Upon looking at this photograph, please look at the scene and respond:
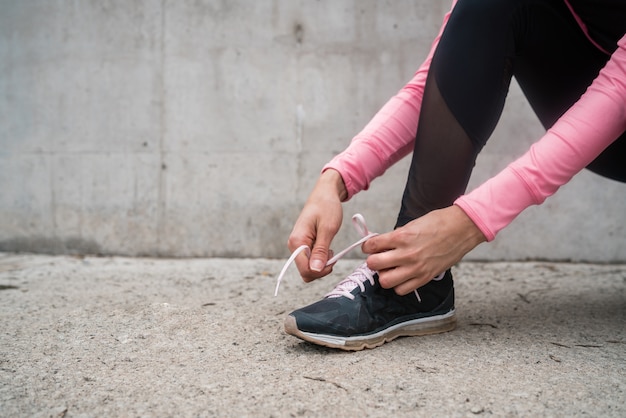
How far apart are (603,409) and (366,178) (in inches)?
25.4

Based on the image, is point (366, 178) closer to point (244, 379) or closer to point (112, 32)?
point (244, 379)

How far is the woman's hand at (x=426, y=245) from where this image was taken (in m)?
0.90

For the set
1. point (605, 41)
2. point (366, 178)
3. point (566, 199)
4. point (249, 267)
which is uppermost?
point (605, 41)

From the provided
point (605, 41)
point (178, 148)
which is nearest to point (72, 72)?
point (178, 148)

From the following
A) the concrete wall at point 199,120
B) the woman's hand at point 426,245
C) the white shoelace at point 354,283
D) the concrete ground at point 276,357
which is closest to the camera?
the concrete ground at point 276,357

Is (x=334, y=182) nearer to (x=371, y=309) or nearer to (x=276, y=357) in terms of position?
(x=371, y=309)

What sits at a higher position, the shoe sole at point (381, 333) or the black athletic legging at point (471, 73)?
the black athletic legging at point (471, 73)

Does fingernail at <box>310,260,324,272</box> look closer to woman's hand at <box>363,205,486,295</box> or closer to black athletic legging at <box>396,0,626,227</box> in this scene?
woman's hand at <box>363,205,486,295</box>

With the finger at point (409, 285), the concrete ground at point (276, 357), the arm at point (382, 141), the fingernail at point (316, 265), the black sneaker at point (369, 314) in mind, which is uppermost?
the arm at point (382, 141)

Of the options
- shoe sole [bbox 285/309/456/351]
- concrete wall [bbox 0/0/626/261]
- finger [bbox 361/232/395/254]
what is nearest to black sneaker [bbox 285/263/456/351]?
shoe sole [bbox 285/309/456/351]

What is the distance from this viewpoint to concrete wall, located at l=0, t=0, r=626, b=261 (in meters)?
1.99

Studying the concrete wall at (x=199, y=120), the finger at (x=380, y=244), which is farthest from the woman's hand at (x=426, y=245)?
the concrete wall at (x=199, y=120)

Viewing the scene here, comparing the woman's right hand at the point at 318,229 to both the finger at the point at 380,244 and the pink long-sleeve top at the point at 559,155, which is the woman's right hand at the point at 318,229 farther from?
the pink long-sleeve top at the point at 559,155

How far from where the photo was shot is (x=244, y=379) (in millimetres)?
886
